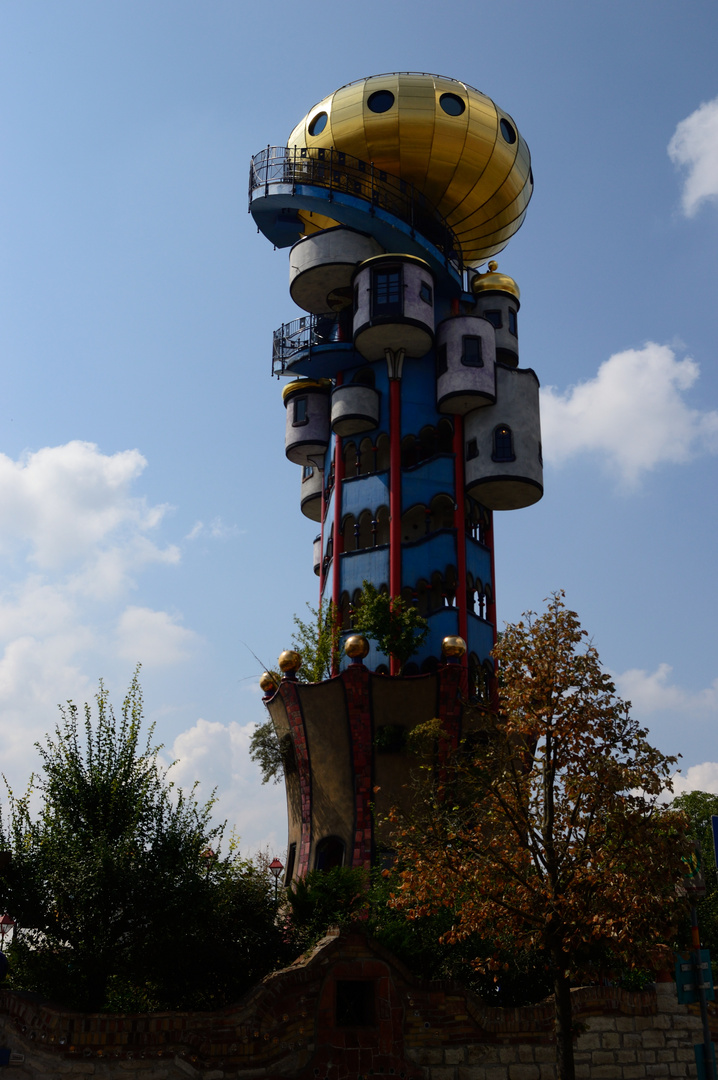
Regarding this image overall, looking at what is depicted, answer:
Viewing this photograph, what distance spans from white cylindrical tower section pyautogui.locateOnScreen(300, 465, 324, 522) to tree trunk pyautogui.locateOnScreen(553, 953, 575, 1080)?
1006 inches

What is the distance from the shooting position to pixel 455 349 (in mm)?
32750

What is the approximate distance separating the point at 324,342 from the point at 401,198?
17.7 feet

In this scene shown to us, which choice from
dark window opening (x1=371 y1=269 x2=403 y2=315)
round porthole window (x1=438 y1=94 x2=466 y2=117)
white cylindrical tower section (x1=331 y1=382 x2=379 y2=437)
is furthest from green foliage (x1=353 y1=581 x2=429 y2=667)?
round porthole window (x1=438 y1=94 x2=466 y2=117)

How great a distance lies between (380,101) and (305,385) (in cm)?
965

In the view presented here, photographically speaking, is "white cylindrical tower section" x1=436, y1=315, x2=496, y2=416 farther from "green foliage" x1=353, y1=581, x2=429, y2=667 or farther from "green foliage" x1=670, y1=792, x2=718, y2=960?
"green foliage" x1=670, y1=792, x2=718, y2=960

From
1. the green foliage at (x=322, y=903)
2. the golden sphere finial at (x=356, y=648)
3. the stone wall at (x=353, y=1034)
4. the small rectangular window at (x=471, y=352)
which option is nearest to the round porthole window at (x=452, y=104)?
the small rectangular window at (x=471, y=352)

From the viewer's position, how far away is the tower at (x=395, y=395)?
2788 cm

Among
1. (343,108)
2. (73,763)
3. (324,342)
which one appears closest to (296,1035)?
(73,763)

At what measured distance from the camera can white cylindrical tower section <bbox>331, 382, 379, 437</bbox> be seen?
3275 centimetres

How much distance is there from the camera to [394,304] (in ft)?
105

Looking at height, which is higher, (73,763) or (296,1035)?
(73,763)

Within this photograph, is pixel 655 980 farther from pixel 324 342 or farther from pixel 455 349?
pixel 324 342

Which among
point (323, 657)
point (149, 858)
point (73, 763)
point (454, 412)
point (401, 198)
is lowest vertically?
point (149, 858)

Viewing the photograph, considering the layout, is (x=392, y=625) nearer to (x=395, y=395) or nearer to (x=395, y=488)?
(x=395, y=488)
